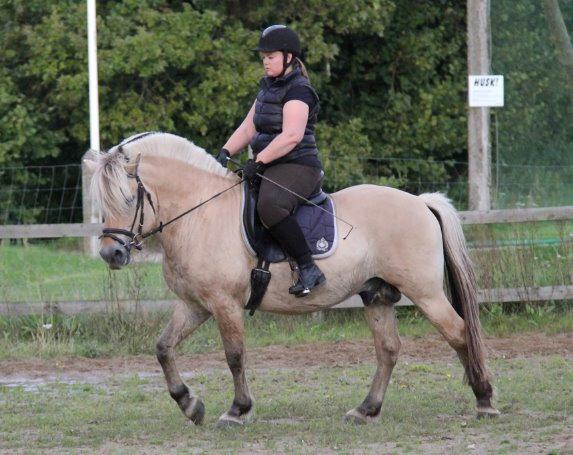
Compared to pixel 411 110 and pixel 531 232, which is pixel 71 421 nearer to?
pixel 531 232

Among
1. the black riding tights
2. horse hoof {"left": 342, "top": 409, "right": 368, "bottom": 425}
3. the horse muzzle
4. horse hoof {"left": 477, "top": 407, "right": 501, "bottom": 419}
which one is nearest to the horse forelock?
the horse muzzle

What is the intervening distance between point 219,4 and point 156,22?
1.52 metres

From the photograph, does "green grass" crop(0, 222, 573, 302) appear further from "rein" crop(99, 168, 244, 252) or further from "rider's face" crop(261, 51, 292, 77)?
"rider's face" crop(261, 51, 292, 77)

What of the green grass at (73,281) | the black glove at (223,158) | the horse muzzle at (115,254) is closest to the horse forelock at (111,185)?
the horse muzzle at (115,254)

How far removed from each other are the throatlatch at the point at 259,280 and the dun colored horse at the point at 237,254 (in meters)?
0.04

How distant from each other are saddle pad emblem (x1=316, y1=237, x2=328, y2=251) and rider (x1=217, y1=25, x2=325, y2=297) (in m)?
0.13

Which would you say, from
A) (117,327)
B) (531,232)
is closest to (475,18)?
(531,232)

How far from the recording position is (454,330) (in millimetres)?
8117

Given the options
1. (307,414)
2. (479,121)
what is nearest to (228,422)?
(307,414)

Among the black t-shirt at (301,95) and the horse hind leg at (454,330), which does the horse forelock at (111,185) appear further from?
the horse hind leg at (454,330)

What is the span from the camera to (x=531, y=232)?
11.9 metres

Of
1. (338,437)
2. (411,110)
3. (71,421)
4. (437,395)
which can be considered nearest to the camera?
(338,437)

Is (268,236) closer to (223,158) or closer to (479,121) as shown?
(223,158)

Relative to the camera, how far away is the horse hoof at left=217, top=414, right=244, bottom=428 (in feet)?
25.9
